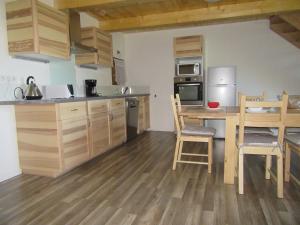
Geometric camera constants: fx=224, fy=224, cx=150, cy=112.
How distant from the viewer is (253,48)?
479cm

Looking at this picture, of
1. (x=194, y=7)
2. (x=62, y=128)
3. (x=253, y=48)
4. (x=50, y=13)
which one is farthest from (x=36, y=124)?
(x=253, y=48)

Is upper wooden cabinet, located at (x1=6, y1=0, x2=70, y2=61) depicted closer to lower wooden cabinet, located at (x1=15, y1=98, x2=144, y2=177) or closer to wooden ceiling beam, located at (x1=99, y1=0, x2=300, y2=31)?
lower wooden cabinet, located at (x1=15, y1=98, x2=144, y2=177)

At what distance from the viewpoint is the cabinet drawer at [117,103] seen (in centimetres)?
372

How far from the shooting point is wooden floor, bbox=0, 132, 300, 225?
1.76 meters

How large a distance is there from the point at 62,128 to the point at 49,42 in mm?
1074

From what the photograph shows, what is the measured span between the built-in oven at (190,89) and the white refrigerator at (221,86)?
179 millimetres

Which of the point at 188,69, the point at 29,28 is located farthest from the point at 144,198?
the point at 188,69

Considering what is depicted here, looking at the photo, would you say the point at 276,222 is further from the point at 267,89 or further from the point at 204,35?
the point at 204,35

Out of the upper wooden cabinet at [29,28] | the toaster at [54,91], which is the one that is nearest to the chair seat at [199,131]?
the toaster at [54,91]

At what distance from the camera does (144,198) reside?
6.84ft

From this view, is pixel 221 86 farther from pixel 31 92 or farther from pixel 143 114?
pixel 31 92

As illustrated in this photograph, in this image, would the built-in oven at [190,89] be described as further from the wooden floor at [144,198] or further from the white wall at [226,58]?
the wooden floor at [144,198]

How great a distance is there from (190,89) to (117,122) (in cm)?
181

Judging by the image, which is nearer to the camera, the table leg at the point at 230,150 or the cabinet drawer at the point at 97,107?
the table leg at the point at 230,150
